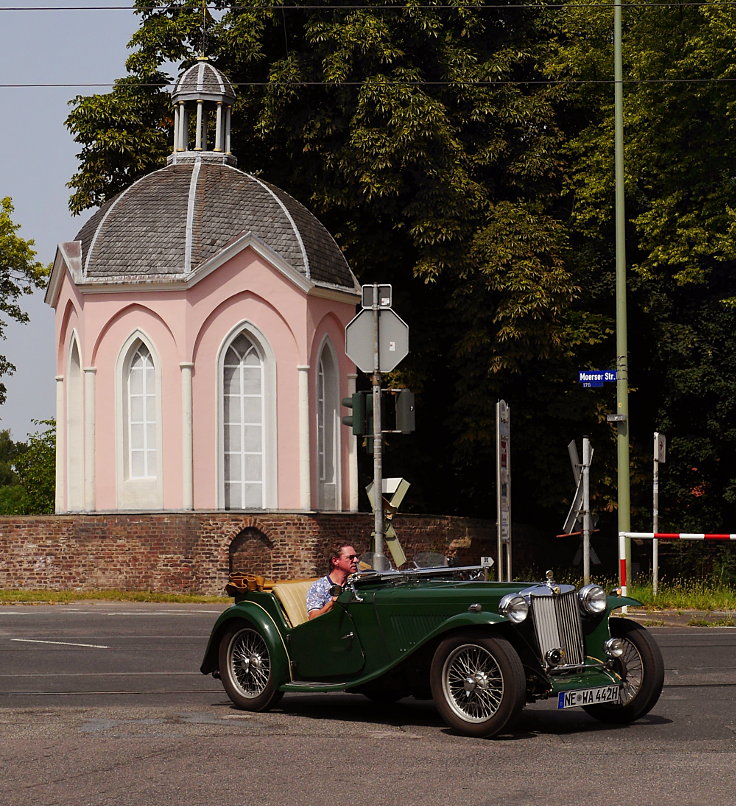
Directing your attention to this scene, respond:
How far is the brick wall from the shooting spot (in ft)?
97.7

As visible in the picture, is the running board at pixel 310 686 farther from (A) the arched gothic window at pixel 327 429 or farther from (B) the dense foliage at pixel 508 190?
(B) the dense foliage at pixel 508 190

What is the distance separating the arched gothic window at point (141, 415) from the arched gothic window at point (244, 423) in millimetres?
1510

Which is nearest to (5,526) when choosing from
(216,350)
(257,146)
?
(216,350)

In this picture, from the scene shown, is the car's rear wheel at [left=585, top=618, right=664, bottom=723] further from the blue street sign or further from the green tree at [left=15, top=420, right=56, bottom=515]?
the green tree at [left=15, top=420, right=56, bottom=515]

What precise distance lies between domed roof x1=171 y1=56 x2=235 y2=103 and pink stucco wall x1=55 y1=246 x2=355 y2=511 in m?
5.24

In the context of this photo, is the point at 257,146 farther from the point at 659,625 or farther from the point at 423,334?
the point at 659,625

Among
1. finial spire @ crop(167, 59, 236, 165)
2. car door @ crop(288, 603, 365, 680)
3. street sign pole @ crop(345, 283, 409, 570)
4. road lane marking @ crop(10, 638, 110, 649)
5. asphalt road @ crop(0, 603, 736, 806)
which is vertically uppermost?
finial spire @ crop(167, 59, 236, 165)

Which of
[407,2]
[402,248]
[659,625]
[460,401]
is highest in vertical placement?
[407,2]

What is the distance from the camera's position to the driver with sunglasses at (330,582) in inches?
443

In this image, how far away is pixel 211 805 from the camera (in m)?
7.49

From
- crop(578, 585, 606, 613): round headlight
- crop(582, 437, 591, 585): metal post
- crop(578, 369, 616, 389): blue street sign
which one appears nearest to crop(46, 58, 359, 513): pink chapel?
crop(578, 369, 616, 389): blue street sign

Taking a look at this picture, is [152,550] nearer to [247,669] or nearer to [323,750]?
[247,669]

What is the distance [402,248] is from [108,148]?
7798 mm

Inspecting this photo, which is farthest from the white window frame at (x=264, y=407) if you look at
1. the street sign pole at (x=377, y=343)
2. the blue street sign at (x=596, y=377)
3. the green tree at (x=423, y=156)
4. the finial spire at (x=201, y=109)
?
the street sign pole at (x=377, y=343)
